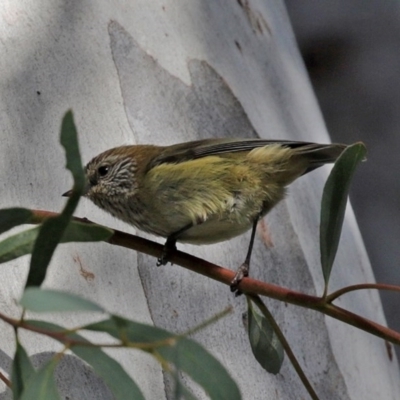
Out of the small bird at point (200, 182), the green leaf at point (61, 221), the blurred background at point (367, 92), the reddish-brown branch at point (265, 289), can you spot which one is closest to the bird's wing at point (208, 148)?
the small bird at point (200, 182)

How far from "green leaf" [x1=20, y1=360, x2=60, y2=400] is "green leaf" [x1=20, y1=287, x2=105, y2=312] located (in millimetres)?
283

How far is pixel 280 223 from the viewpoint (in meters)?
2.82

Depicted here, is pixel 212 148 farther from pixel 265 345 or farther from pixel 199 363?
pixel 199 363

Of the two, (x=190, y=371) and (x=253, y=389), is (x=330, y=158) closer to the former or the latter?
(x=253, y=389)

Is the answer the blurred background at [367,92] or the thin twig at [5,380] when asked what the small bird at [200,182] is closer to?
the thin twig at [5,380]

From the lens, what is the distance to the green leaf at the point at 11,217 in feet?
5.12

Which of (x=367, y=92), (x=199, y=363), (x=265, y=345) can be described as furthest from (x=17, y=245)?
(x=367, y=92)

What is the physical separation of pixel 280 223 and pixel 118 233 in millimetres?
1048

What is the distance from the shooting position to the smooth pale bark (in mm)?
2062

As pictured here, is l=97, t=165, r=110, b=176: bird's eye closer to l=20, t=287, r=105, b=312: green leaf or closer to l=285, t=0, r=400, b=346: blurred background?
l=20, t=287, r=105, b=312: green leaf

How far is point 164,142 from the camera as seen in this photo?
2625mm

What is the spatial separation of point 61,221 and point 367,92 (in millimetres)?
5633

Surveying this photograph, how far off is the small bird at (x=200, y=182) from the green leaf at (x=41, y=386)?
1.12 m

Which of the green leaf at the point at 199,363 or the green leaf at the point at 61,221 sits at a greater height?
the green leaf at the point at 61,221
